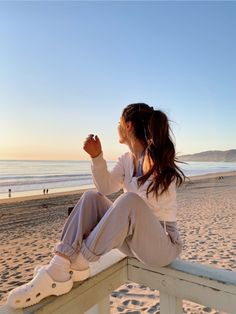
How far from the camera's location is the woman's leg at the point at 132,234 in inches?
51.1

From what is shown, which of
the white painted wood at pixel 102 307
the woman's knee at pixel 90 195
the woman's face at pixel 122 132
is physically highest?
the woman's face at pixel 122 132

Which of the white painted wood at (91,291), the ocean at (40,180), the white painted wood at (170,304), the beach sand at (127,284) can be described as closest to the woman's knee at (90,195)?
the white painted wood at (91,291)

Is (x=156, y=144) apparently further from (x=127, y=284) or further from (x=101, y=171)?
(x=127, y=284)

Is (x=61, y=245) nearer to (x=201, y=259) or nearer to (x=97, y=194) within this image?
(x=97, y=194)

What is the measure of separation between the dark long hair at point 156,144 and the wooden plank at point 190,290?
15.9 inches

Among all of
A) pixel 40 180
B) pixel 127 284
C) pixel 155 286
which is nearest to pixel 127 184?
pixel 155 286

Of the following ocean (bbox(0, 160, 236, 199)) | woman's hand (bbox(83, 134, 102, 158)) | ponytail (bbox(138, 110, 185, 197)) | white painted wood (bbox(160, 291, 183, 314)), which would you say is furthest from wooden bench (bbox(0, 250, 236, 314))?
ocean (bbox(0, 160, 236, 199))

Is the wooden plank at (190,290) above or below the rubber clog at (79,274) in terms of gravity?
below

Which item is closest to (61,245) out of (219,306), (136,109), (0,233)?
(219,306)

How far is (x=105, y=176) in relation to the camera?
71.4 inches

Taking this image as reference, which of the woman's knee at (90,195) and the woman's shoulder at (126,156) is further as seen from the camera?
the woman's shoulder at (126,156)

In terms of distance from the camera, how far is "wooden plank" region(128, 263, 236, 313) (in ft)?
3.78

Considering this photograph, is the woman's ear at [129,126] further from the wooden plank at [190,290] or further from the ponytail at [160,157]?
the wooden plank at [190,290]

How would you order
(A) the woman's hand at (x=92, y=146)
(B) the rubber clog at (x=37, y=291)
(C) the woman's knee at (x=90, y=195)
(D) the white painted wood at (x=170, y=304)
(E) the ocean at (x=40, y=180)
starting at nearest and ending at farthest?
(B) the rubber clog at (x=37, y=291) → (D) the white painted wood at (x=170, y=304) → (C) the woman's knee at (x=90, y=195) → (A) the woman's hand at (x=92, y=146) → (E) the ocean at (x=40, y=180)
